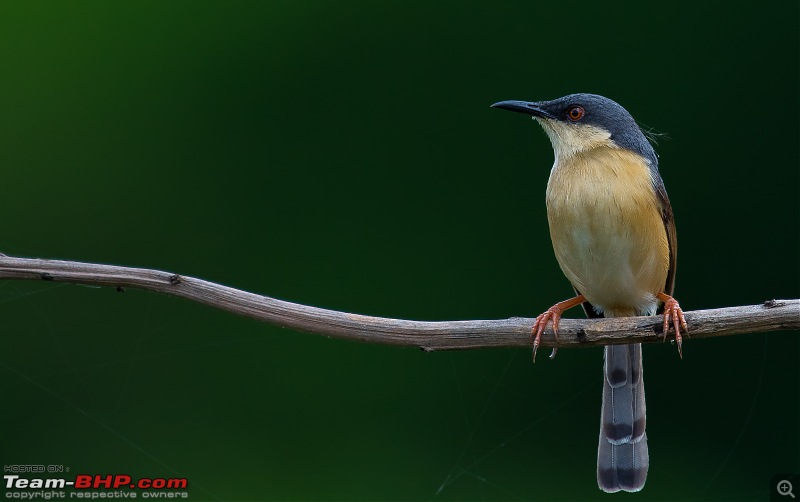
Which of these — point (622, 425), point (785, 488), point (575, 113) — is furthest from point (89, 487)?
point (785, 488)

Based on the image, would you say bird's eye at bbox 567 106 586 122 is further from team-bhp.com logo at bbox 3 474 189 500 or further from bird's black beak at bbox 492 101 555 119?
team-bhp.com logo at bbox 3 474 189 500

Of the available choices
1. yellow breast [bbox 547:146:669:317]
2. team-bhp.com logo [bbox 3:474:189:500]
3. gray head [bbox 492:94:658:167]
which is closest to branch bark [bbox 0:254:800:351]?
yellow breast [bbox 547:146:669:317]

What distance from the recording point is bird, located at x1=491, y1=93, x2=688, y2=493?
3398 millimetres

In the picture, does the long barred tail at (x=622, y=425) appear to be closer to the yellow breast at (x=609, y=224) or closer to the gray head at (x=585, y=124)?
the yellow breast at (x=609, y=224)

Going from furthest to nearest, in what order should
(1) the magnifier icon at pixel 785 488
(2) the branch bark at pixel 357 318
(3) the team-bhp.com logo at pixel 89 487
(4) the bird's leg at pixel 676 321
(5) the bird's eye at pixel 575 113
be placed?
(1) the magnifier icon at pixel 785 488 < (3) the team-bhp.com logo at pixel 89 487 < (5) the bird's eye at pixel 575 113 < (4) the bird's leg at pixel 676 321 < (2) the branch bark at pixel 357 318

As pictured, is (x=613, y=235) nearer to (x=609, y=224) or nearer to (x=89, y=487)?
(x=609, y=224)

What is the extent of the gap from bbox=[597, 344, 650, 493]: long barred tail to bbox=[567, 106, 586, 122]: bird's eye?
3.02 ft

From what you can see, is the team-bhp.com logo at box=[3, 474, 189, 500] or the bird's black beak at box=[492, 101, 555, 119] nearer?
the bird's black beak at box=[492, 101, 555, 119]

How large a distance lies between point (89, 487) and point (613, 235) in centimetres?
239

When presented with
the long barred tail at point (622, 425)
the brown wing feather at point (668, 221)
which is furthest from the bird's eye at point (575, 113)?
the long barred tail at point (622, 425)

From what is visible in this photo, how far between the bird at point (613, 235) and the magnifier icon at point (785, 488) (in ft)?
2.64

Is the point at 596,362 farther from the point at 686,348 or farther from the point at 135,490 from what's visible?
the point at 135,490

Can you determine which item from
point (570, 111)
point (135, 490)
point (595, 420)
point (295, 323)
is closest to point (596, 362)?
point (595, 420)

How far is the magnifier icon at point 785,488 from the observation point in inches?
167
